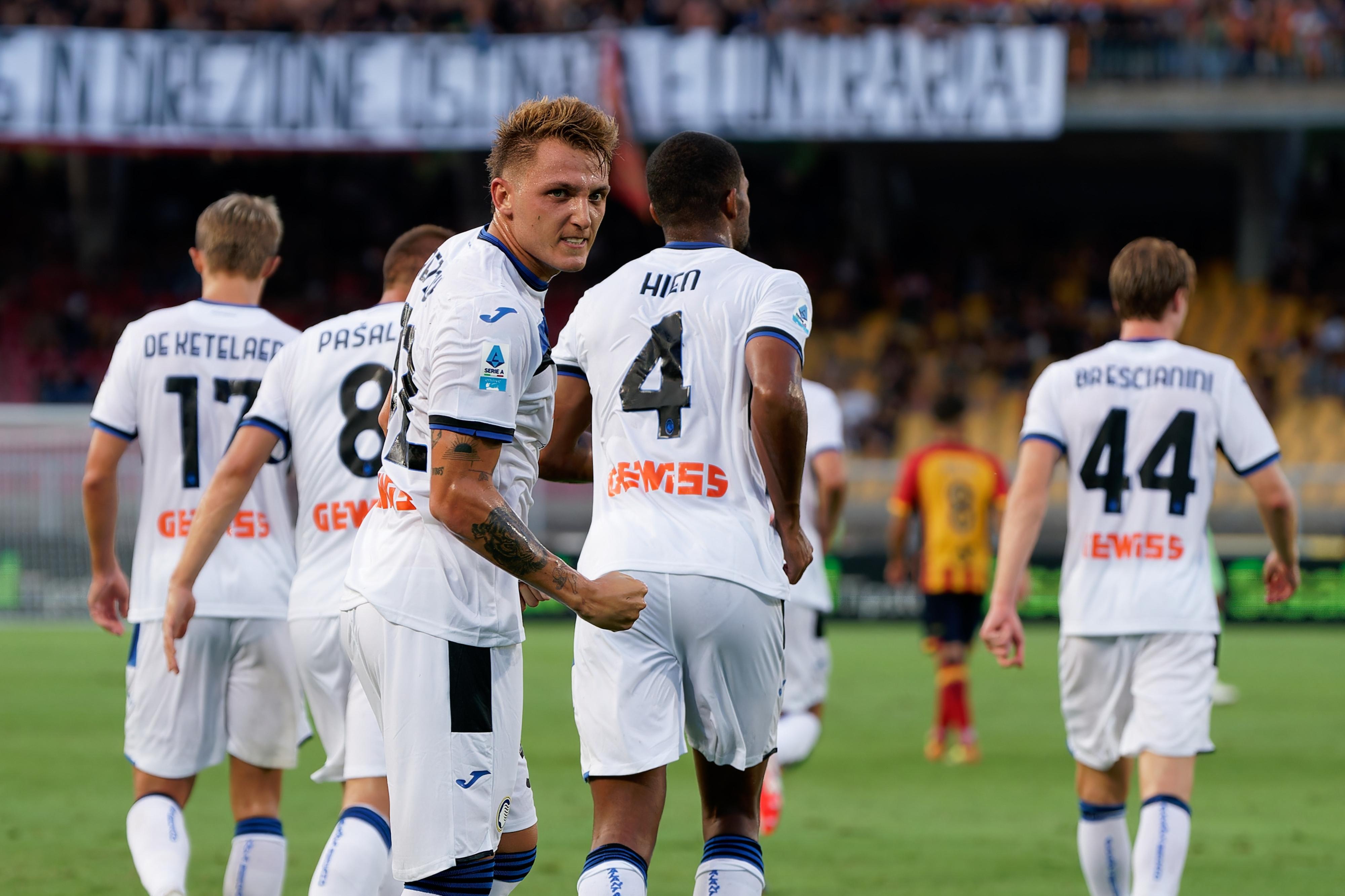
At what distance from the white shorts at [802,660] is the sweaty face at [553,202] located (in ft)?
15.4

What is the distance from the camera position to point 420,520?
153 inches

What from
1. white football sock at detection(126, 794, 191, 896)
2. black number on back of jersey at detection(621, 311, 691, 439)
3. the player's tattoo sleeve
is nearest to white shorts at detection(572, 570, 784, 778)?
black number on back of jersey at detection(621, 311, 691, 439)

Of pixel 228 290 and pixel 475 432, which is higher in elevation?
pixel 228 290

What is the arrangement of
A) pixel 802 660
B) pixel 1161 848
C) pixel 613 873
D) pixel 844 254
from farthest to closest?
pixel 844 254 < pixel 802 660 < pixel 1161 848 < pixel 613 873

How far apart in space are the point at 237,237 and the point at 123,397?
0.65 m

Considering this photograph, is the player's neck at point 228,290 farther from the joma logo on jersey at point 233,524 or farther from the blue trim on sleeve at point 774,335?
the blue trim on sleeve at point 774,335

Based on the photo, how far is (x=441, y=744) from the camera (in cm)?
381

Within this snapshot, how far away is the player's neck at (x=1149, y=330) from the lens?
19.2ft

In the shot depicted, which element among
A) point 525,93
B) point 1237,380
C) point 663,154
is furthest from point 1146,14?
point 663,154

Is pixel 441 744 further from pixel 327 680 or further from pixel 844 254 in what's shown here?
pixel 844 254

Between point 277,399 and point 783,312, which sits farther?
point 277,399

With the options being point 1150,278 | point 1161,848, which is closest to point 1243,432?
point 1150,278

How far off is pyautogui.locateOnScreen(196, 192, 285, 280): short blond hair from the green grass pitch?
2545 millimetres

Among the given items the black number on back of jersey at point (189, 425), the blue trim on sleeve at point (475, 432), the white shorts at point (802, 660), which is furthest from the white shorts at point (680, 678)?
the white shorts at point (802, 660)
